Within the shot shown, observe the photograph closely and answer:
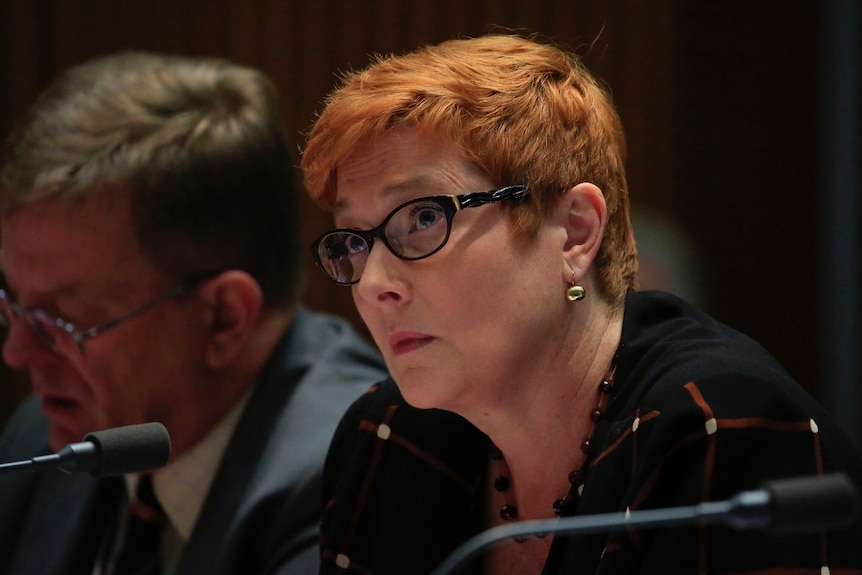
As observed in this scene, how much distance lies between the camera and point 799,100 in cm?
401

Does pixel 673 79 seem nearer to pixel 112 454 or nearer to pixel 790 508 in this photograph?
pixel 112 454

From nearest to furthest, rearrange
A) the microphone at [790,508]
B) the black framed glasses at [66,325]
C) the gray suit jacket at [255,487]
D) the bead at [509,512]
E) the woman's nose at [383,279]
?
the microphone at [790,508], the woman's nose at [383,279], the bead at [509,512], the gray suit jacket at [255,487], the black framed glasses at [66,325]

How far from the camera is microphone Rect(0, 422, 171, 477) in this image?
146cm

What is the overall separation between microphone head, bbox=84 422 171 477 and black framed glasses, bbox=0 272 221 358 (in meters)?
0.96

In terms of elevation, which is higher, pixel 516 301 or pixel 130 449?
pixel 516 301

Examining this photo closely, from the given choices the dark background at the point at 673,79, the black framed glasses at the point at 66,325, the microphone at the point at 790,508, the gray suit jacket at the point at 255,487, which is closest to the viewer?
the microphone at the point at 790,508

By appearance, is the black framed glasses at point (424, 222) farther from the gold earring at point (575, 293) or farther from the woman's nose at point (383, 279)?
the gold earring at point (575, 293)

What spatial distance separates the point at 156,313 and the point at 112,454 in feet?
3.36

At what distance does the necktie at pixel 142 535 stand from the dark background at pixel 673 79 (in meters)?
1.59

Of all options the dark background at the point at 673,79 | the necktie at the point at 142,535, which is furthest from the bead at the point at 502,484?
the dark background at the point at 673,79

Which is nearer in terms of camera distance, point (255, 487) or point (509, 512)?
point (509, 512)

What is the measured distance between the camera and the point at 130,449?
1.50 m

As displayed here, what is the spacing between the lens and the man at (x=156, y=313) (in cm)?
245

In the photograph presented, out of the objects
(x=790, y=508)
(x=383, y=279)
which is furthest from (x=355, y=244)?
(x=790, y=508)
